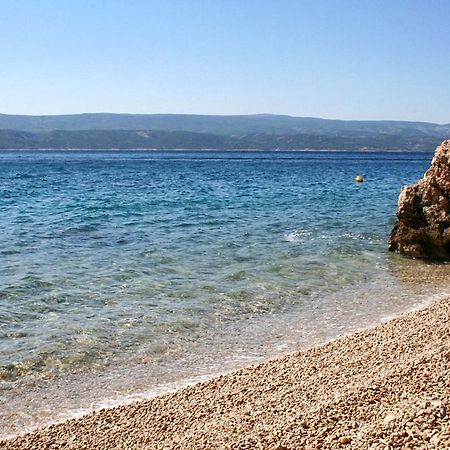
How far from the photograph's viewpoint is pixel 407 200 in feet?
63.6

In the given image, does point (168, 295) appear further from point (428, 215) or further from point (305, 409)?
point (428, 215)

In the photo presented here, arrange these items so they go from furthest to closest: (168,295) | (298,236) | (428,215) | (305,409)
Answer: (298,236)
(428,215)
(168,295)
(305,409)

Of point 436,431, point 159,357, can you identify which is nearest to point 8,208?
point 159,357

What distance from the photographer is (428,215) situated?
18984mm

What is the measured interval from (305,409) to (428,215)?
1312 cm

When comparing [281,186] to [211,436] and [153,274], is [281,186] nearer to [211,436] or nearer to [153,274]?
[153,274]

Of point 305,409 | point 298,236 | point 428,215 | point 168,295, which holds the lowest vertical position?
point 168,295

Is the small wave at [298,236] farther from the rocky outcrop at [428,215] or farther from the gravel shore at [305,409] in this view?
the gravel shore at [305,409]

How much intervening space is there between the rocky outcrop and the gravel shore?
9.38 metres

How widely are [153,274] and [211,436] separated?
9.70 meters

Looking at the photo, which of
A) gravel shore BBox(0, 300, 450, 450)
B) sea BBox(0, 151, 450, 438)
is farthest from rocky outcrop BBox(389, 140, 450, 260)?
gravel shore BBox(0, 300, 450, 450)

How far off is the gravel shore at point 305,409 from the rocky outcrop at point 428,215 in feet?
30.8

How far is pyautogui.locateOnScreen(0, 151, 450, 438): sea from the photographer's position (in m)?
9.92

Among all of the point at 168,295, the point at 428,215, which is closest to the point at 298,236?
the point at 428,215
